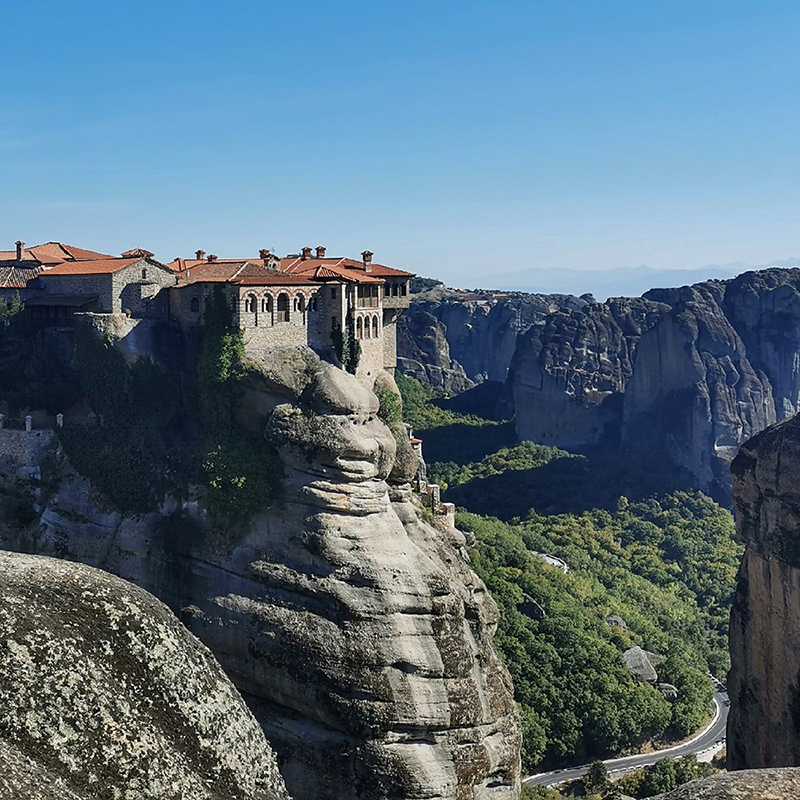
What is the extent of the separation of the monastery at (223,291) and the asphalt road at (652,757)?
18.7 meters

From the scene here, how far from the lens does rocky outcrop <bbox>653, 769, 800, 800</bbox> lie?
31.0ft

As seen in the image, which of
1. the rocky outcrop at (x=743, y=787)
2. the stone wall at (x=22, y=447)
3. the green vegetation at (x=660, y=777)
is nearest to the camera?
the rocky outcrop at (x=743, y=787)

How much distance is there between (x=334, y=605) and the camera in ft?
108

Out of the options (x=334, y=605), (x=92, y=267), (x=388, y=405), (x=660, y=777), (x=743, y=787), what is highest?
(x=92, y=267)

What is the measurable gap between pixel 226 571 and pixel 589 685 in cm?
2042

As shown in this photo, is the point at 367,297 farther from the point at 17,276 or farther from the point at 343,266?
the point at 17,276

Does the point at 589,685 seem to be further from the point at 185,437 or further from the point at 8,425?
the point at 8,425

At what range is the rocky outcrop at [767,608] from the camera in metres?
28.8

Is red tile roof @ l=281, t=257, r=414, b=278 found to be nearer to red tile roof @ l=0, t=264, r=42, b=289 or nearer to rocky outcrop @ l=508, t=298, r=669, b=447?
red tile roof @ l=0, t=264, r=42, b=289

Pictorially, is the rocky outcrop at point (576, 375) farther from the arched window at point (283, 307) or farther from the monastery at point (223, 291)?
the arched window at point (283, 307)

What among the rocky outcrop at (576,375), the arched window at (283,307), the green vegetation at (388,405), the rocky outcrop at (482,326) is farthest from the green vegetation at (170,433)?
the rocky outcrop at (482,326)

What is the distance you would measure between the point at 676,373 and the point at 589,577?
3693cm

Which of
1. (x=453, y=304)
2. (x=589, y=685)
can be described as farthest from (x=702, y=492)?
(x=453, y=304)

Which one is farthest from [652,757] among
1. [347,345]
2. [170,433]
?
[170,433]
